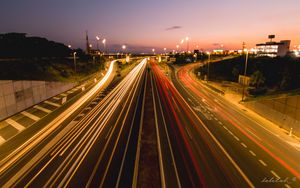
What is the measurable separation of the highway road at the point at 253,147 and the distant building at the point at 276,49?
138m

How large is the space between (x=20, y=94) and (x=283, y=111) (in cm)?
3732

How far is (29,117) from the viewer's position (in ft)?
92.0

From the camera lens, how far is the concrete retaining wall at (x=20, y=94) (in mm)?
26531

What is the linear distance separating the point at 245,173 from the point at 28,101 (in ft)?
109

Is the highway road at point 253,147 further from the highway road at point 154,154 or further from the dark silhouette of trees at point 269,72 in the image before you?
the dark silhouette of trees at point 269,72

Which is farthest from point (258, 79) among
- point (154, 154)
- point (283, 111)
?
point (154, 154)

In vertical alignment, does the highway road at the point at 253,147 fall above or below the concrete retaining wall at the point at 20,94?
below

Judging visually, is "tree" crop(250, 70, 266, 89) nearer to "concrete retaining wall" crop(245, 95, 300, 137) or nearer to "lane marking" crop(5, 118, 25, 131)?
"concrete retaining wall" crop(245, 95, 300, 137)

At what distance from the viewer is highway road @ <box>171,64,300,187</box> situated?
14.4 m

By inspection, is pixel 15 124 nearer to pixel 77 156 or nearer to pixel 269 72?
pixel 77 156

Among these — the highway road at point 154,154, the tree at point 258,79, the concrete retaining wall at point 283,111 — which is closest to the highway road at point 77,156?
the highway road at point 154,154

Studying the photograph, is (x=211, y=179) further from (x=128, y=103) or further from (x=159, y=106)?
(x=128, y=103)

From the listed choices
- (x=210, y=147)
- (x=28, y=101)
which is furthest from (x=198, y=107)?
(x=28, y=101)

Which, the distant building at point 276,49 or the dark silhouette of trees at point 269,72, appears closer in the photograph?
the dark silhouette of trees at point 269,72
